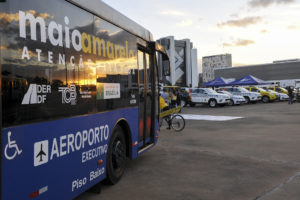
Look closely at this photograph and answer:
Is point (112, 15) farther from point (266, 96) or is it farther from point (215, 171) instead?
point (266, 96)

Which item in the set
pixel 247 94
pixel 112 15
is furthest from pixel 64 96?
pixel 247 94

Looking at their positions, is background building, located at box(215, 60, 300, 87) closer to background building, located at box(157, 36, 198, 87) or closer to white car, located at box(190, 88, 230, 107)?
background building, located at box(157, 36, 198, 87)

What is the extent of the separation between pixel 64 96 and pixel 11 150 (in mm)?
997

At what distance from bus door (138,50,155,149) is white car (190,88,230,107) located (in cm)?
1926

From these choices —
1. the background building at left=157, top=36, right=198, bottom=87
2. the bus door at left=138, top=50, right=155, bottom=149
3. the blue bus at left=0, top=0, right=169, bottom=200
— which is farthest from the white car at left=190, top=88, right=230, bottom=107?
the background building at left=157, top=36, right=198, bottom=87

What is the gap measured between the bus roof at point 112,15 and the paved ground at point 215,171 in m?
2.81

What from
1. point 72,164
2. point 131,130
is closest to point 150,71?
point 131,130

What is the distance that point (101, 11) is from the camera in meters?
4.71

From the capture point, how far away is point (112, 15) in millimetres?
5125

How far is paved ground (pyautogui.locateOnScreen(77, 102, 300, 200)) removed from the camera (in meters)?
4.83

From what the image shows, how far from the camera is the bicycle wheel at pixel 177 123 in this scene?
1190 centimetres

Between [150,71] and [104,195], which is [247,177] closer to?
[104,195]

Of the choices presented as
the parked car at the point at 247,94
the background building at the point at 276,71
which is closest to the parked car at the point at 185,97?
the parked car at the point at 247,94

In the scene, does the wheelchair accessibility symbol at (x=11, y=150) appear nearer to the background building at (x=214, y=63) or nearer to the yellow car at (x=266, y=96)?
the yellow car at (x=266, y=96)
